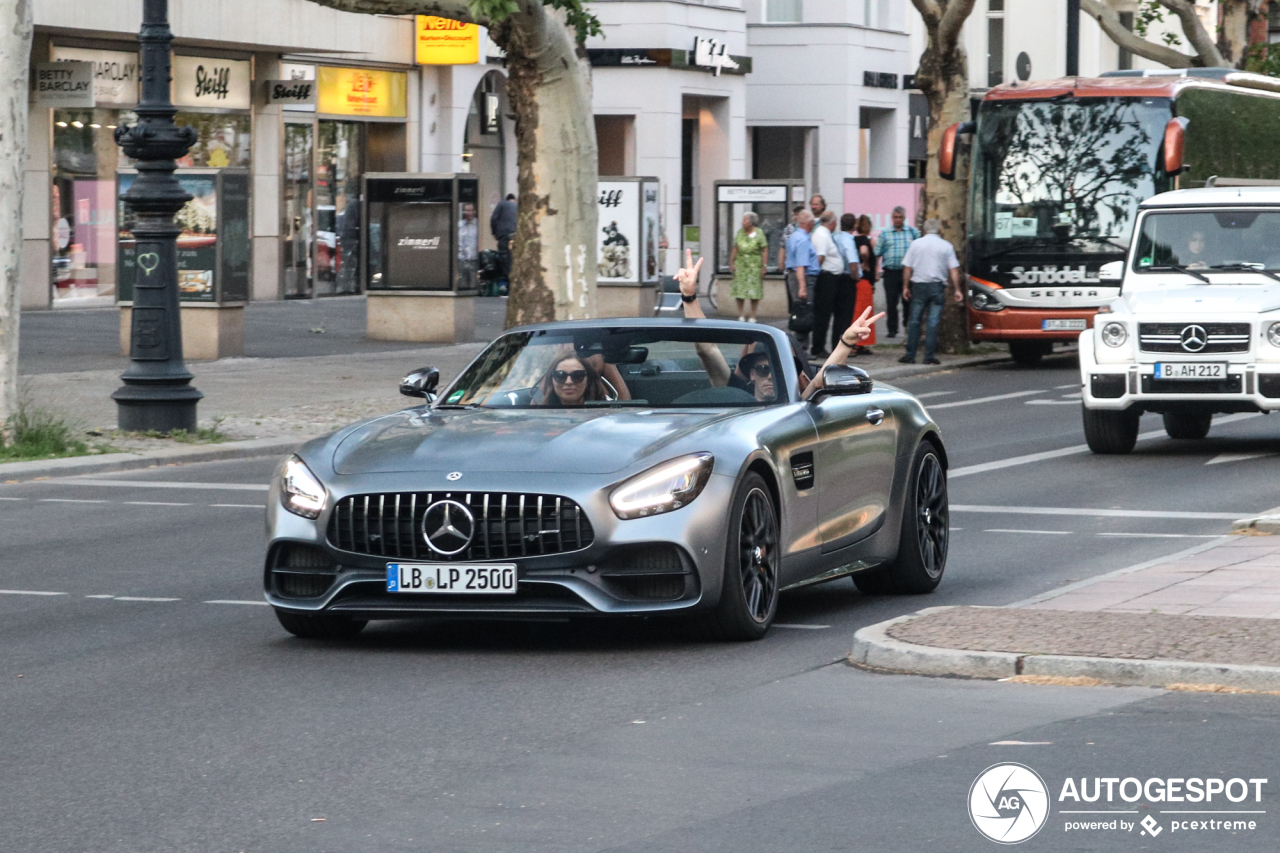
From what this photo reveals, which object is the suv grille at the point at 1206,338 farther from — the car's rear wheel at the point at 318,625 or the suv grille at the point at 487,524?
the suv grille at the point at 487,524

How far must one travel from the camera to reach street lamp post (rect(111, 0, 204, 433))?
18328 millimetres

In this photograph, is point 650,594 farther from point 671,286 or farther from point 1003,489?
point 671,286

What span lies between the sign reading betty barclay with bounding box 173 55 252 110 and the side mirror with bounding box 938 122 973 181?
43.6ft

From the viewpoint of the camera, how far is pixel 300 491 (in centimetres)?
885

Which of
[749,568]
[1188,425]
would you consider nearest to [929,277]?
[1188,425]

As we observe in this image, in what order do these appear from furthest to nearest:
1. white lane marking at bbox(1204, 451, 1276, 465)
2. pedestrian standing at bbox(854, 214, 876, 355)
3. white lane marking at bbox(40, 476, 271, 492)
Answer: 1. pedestrian standing at bbox(854, 214, 876, 355)
2. white lane marking at bbox(1204, 451, 1276, 465)
3. white lane marking at bbox(40, 476, 271, 492)

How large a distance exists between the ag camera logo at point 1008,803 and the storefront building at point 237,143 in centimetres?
2102

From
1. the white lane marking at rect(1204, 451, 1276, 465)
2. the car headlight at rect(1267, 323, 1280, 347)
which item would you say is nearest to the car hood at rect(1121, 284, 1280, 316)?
the car headlight at rect(1267, 323, 1280, 347)

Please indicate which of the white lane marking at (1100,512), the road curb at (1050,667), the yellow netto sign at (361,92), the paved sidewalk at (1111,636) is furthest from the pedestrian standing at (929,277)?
the road curb at (1050,667)

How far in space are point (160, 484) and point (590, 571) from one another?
26.8 ft

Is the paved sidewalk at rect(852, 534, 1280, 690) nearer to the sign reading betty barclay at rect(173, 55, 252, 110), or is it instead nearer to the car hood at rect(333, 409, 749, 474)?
the car hood at rect(333, 409, 749, 474)

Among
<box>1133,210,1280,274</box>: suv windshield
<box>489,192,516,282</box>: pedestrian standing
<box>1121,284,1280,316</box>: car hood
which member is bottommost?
<box>1121,284,1280,316</box>: car hood

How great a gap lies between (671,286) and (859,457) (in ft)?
92.8
